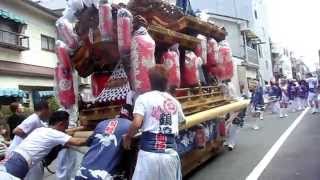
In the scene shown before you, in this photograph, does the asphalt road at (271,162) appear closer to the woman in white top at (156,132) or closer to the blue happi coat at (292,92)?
the woman in white top at (156,132)

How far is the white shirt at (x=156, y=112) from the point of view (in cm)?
520

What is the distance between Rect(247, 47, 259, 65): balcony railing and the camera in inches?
1811

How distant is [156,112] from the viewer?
520 centimetres

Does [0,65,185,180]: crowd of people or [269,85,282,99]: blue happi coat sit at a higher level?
[269,85,282,99]: blue happi coat

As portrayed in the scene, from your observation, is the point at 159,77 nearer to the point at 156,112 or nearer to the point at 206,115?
the point at 156,112

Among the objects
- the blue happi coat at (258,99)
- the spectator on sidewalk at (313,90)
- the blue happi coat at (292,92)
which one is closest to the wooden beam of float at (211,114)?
the blue happi coat at (258,99)

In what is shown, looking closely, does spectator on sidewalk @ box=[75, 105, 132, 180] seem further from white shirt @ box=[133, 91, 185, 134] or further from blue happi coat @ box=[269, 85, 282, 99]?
blue happi coat @ box=[269, 85, 282, 99]

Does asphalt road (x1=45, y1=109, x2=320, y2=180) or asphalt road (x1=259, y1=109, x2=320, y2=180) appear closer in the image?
asphalt road (x1=259, y1=109, x2=320, y2=180)

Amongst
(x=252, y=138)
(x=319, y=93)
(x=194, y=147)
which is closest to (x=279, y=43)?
(x=319, y=93)

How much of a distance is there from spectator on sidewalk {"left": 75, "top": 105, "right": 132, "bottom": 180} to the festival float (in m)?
1.42

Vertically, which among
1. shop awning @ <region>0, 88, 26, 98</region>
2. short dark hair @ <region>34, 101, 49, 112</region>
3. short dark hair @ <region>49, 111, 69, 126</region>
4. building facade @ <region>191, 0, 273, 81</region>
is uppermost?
building facade @ <region>191, 0, 273, 81</region>

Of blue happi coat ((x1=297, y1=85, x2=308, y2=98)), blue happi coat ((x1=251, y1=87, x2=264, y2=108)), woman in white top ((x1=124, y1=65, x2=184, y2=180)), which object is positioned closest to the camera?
woman in white top ((x1=124, y1=65, x2=184, y2=180))

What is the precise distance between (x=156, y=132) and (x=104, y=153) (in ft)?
2.04

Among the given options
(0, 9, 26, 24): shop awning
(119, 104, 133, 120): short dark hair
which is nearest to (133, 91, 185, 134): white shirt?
(119, 104, 133, 120): short dark hair
